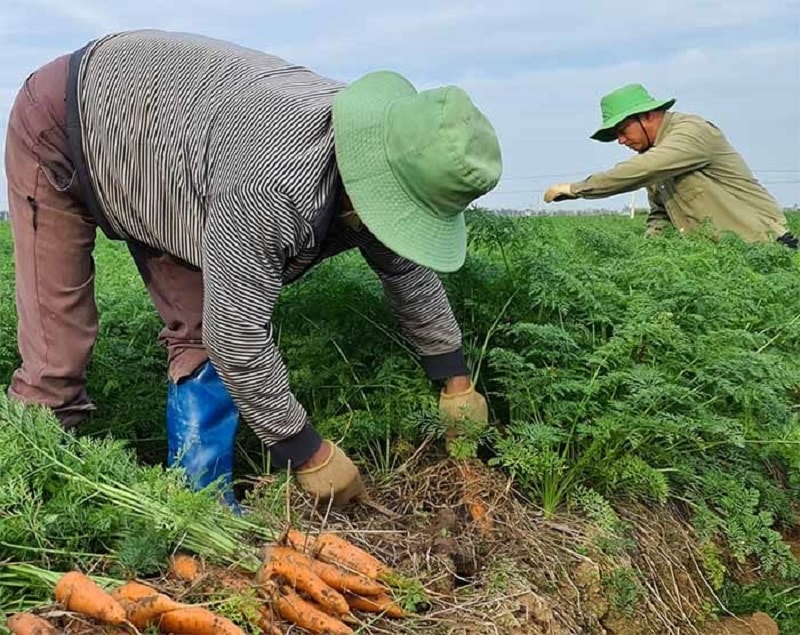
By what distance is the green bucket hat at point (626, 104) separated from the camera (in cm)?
571

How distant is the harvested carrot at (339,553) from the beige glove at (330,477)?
24 centimetres

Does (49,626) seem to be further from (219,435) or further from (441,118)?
(441,118)

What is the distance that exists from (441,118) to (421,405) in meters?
1.21

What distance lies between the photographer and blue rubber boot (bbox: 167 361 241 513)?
10.3 ft

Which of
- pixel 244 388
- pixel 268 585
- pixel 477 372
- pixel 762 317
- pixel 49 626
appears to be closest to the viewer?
pixel 49 626

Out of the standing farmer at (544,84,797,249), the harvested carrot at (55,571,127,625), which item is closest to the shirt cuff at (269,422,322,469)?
the harvested carrot at (55,571,127,625)

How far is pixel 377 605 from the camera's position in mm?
2461

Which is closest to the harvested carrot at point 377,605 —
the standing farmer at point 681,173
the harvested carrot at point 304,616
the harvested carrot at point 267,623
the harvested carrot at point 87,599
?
the harvested carrot at point 304,616

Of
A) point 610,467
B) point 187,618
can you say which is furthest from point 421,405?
point 187,618

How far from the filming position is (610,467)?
320 centimetres

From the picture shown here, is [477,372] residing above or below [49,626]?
above

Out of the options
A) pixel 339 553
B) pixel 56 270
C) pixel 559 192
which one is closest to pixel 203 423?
pixel 56 270

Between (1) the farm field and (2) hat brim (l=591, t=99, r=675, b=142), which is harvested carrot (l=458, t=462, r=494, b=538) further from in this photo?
(2) hat brim (l=591, t=99, r=675, b=142)

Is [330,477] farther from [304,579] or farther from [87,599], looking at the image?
[87,599]
